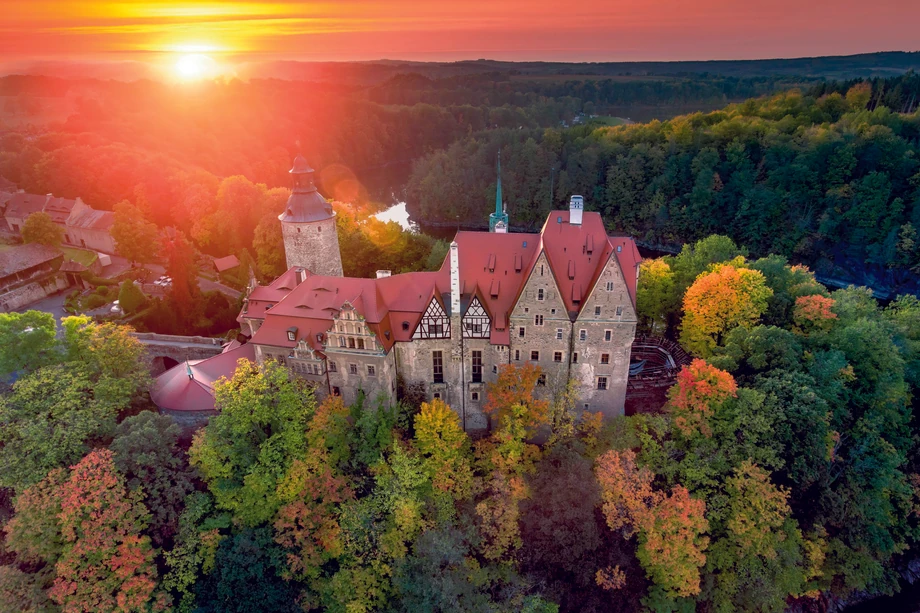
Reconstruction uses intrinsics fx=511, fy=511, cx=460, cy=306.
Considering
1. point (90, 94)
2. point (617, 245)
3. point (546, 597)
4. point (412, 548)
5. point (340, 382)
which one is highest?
point (90, 94)

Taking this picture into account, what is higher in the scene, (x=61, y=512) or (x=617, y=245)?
(x=617, y=245)

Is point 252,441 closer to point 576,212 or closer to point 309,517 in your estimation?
point 309,517

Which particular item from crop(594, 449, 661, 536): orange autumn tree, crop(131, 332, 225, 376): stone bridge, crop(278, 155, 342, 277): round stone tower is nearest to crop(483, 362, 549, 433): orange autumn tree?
crop(594, 449, 661, 536): orange autumn tree

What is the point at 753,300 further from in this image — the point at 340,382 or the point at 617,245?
the point at 340,382

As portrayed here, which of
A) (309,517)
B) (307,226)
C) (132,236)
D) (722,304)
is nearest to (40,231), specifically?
(132,236)

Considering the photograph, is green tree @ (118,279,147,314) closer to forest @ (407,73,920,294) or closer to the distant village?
the distant village

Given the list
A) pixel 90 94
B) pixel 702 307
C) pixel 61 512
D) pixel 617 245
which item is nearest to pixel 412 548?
pixel 61 512
